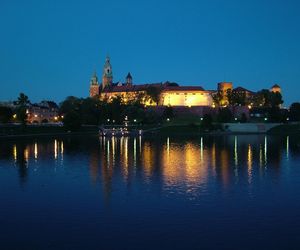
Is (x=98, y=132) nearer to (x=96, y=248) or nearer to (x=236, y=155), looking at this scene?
(x=236, y=155)

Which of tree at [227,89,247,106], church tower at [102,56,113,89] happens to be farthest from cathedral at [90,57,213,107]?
church tower at [102,56,113,89]

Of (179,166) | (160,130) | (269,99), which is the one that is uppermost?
(269,99)

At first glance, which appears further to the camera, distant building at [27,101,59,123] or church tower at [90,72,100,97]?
church tower at [90,72,100,97]

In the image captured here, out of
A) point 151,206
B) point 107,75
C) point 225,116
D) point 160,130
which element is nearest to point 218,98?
point 225,116

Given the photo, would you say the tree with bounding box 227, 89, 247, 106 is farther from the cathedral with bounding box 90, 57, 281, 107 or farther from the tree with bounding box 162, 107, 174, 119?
the tree with bounding box 162, 107, 174, 119

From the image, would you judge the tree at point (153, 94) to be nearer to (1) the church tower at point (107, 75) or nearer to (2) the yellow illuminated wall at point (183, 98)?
(2) the yellow illuminated wall at point (183, 98)

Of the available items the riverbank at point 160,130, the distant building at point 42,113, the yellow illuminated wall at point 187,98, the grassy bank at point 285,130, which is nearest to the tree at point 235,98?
the yellow illuminated wall at point 187,98

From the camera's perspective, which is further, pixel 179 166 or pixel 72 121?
pixel 72 121

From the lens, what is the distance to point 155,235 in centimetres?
1224

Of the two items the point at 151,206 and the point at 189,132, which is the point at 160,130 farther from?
the point at 151,206

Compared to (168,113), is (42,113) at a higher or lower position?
higher

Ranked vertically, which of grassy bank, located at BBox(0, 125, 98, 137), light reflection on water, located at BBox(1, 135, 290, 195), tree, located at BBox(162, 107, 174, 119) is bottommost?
light reflection on water, located at BBox(1, 135, 290, 195)

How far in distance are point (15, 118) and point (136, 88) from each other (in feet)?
114

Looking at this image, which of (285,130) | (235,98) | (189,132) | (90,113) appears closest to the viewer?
(285,130)
